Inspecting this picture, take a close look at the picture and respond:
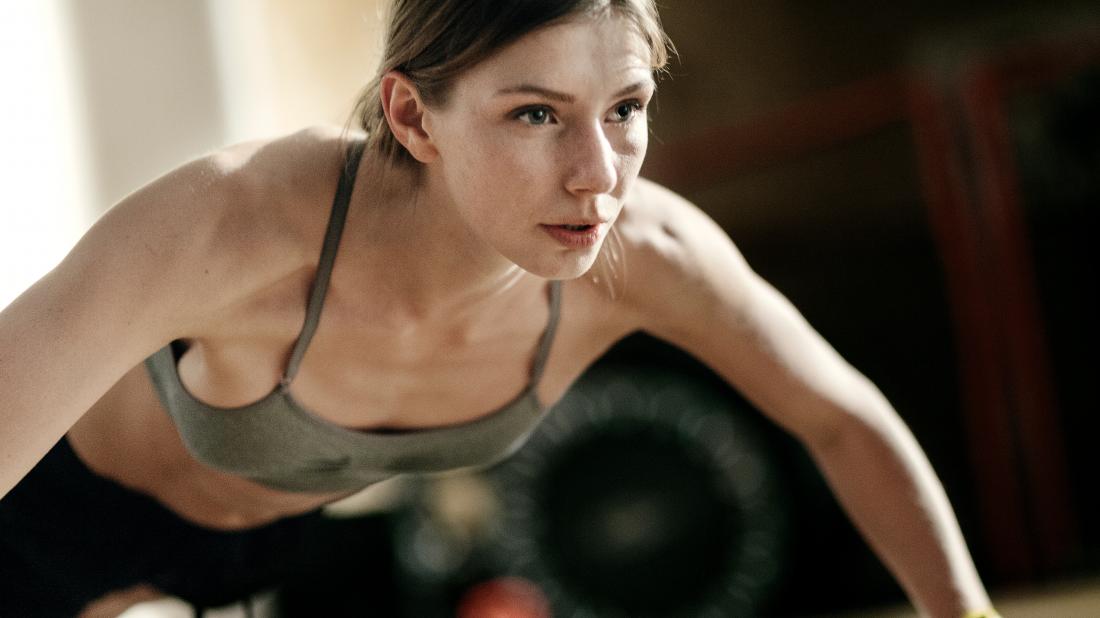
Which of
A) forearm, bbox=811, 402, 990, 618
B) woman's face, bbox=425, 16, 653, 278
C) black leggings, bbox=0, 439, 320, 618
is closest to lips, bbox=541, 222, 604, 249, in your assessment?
woman's face, bbox=425, 16, 653, 278

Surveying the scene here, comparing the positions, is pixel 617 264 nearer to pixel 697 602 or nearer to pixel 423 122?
pixel 423 122

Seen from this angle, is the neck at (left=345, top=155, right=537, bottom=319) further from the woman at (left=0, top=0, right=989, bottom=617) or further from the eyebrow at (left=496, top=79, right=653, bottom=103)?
the eyebrow at (left=496, top=79, right=653, bottom=103)

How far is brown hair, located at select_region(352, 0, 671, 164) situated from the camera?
0.70 m

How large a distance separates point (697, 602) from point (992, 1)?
1.43m

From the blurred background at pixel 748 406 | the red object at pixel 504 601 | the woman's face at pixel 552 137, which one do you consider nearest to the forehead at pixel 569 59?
the woman's face at pixel 552 137

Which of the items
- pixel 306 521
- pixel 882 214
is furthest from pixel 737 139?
pixel 306 521

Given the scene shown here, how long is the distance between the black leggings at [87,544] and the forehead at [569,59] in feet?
1.90

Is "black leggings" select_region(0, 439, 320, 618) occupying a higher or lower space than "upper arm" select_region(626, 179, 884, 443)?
lower

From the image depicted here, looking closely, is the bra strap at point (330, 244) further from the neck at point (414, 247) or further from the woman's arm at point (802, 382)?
the woman's arm at point (802, 382)

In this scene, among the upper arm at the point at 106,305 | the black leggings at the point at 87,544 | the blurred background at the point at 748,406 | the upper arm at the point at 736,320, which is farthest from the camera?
the blurred background at the point at 748,406

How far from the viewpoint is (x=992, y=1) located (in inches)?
97.9

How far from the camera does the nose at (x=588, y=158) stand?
72cm

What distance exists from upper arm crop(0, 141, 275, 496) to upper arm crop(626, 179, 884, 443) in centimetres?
34

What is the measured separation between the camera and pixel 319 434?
94cm
